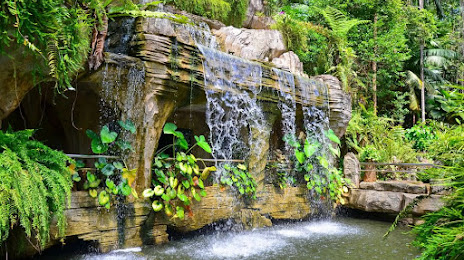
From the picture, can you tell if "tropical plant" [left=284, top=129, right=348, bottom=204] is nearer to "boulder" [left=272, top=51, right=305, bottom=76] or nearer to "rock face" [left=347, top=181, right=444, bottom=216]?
"rock face" [left=347, top=181, right=444, bottom=216]

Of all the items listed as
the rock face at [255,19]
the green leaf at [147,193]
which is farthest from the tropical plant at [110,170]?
the rock face at [255,19]

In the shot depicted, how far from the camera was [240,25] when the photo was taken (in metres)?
10.5

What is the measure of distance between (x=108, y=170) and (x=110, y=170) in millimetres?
27

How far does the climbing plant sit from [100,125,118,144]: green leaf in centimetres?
111

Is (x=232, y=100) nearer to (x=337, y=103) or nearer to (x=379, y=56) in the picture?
(x=337, y=103)

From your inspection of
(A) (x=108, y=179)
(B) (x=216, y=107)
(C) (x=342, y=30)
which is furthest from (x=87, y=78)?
(C) (x=342, y=30)

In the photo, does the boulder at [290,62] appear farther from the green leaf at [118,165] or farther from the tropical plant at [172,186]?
the green leaf at [118,165]

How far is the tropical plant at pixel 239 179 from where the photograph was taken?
700 cm

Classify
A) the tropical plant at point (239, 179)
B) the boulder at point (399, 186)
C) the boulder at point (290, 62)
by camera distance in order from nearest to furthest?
the tropical plant at point (239, 179) < the boulder at point (399, 186) < the boulder at point (290, 62)

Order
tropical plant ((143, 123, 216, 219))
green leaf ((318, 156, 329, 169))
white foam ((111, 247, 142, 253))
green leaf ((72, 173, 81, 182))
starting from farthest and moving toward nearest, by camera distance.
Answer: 1. green leaf ((318, 156, 329, 169))
2. tropical plant ((143, 123, 216, 219))
3. white foam ((111, 247, 142, 253))
4. green leaf ((72, 173, 81, 182))

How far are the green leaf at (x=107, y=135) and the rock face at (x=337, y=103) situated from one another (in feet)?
17.2

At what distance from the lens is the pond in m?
5.12

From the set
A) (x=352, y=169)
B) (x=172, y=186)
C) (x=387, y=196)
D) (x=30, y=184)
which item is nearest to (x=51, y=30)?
(x=30, y=184)

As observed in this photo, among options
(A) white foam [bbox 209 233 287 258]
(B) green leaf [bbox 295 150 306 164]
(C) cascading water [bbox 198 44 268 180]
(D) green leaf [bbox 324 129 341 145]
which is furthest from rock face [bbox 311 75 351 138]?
(A) white foam [bbox 209 233 287 258]
